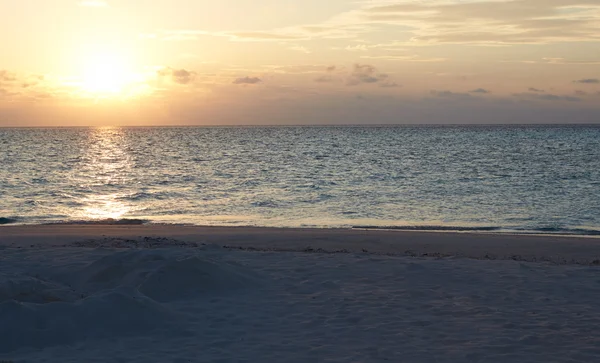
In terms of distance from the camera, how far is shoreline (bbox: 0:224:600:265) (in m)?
16.5

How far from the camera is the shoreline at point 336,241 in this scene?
1645cm

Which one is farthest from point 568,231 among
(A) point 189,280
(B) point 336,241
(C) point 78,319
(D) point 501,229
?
(C) point 78,319

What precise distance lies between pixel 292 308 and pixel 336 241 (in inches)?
313

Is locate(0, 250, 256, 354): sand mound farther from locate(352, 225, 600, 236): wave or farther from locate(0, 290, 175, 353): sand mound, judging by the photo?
locate(352, 225, 600, 236): wave

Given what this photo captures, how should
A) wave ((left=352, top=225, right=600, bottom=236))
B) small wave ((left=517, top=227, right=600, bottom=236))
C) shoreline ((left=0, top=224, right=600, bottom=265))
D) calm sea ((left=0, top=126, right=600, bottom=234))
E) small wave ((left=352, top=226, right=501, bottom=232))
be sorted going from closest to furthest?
shoreline ((left=0, top=224, right=600, bottom=265)), small wave ((left=517, top=227, right=600, bottom=236)), wave ((left=352, top=225, right=600, bottom=236)), small wave ((left=352, top=226, right=501, bottom=232)), calm sea ((left=0, top=126, right=600, bottom=234))

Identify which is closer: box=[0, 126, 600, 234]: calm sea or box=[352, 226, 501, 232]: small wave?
box=[352, 226, 501, 232]: small wave

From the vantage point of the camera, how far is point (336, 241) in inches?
724

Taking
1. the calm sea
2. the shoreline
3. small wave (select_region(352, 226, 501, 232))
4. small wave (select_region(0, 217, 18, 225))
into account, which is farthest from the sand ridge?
small wave (select_region(0, 217, 18, 225))

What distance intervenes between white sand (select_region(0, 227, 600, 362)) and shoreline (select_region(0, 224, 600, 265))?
2.02 m

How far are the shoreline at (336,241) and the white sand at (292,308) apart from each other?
2.02 meters

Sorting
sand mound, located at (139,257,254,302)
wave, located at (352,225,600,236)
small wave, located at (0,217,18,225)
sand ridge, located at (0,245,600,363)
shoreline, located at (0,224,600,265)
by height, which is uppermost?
sand mound, located at (139,257,254,302)

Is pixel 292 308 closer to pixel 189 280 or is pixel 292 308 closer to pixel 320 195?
pixel 189 280

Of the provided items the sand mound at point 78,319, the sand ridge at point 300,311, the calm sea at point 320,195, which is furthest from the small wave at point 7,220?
the sand mound at point 78,319

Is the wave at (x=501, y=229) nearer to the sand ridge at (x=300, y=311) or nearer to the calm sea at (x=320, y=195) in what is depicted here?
A: the calm sea at (x=320, y=195)
